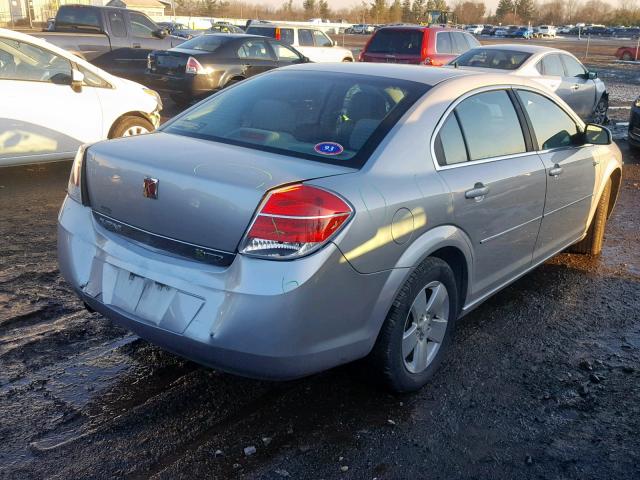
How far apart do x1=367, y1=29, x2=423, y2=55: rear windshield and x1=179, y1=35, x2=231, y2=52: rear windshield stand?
3.63 m

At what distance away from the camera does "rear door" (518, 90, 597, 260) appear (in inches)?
172

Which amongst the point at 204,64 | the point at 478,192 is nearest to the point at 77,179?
the point at 478,192

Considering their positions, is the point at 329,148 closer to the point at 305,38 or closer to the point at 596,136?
the point at 596,136

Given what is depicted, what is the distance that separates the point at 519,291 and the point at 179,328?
304 centimetres

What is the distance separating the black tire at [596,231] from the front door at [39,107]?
538cm

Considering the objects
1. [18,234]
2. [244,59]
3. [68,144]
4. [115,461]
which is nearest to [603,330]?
[115,461]

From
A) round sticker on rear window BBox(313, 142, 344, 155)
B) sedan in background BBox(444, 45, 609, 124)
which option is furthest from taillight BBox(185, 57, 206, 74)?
round sticker on rear window BBox(313, 142, 344, 155)

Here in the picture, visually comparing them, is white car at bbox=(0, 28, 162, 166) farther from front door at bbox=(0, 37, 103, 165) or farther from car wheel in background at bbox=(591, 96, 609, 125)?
car wheel in background at bbox=(591, 96, 609, 125)

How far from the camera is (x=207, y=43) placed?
1338cm

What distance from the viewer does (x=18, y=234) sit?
561 cm

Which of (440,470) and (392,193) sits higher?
(392,193)

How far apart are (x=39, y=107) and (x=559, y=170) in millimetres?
5354

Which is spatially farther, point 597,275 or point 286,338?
point 597,275

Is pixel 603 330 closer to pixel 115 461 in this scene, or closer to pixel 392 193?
pixel 392 193
